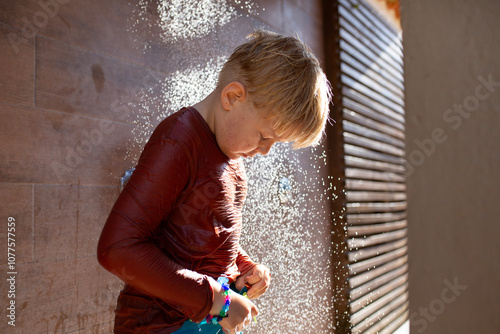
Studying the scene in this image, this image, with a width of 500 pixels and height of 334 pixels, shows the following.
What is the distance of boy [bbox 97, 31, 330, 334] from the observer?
2.63 ft

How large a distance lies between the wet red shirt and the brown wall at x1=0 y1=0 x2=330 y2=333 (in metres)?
0.57

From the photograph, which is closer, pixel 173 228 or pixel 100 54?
pixel 173 228

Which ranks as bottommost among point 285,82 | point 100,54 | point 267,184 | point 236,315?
point 236,315

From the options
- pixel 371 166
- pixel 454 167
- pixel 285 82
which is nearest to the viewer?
pixel 454 167

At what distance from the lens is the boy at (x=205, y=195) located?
2.63ft

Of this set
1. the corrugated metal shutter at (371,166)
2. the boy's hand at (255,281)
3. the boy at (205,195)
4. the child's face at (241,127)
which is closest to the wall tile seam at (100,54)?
the boy at (205,195)

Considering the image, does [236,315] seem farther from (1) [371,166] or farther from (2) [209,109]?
(1) [371,166]

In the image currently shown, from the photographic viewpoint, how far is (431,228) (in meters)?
0.42

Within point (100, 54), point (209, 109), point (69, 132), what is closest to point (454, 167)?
point (209, 109)

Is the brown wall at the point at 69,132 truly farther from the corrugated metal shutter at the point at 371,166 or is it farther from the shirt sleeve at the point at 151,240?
the corrugated metal shutter at the point at 371,166

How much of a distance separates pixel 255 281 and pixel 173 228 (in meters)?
0.29

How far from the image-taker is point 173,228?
92 centimetres

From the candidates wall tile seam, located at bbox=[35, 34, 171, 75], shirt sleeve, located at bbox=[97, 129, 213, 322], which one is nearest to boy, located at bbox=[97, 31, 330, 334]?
shirt sleeve, located at bbox=[97, 129, 213, 322]

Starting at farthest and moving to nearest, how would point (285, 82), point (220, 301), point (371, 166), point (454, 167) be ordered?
point (371, 166) → point (285, 82) → point (220, 301) → point (454, 167)
